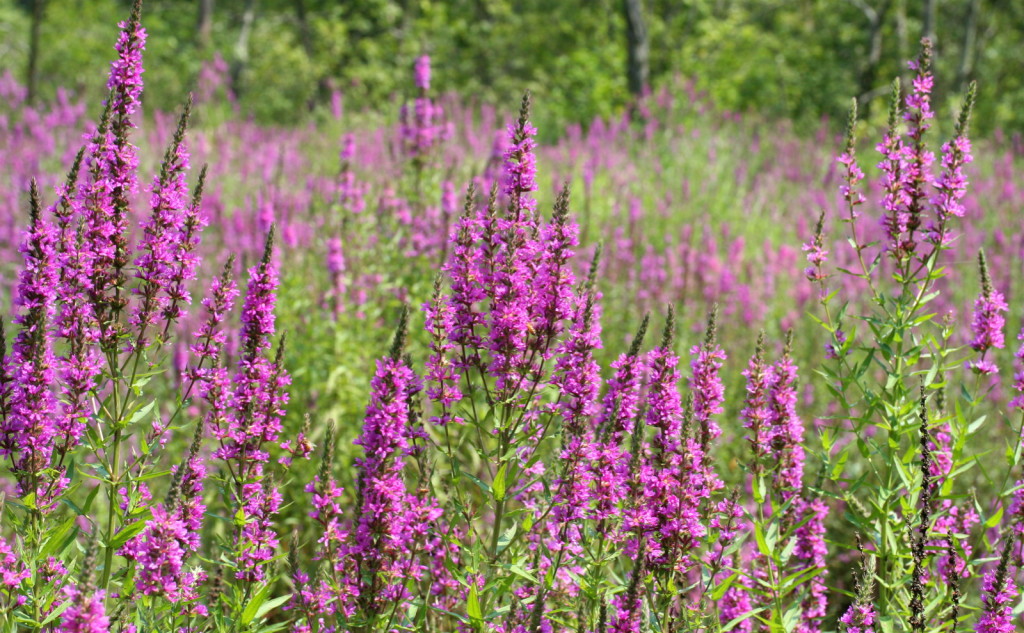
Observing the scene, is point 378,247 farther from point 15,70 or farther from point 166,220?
point 15,70

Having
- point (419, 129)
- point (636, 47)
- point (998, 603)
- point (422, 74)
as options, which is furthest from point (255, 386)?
point (636, 47)

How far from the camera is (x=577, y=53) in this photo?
77.0 feet

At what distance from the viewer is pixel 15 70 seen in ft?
91.4

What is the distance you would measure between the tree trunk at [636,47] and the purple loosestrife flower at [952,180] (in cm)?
1686

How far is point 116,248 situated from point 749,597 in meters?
2.73

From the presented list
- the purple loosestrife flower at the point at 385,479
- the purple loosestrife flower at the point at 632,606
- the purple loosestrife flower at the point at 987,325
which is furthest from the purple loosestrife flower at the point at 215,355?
the purple loosestrife flower at the point at 987,325

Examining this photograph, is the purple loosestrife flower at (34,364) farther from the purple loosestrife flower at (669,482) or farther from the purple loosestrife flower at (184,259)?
the purple loosestrife flower at (669,482)

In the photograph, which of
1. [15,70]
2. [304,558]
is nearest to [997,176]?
[304,558]

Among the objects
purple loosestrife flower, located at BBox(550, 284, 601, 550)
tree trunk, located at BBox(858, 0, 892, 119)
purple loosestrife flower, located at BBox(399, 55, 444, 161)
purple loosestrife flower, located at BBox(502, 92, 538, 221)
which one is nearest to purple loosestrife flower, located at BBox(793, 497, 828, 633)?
purple loosestrife flower, located at BBox(550, 284, 601, 550)

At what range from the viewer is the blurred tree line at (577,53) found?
22797mm

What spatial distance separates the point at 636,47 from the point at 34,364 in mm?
19069

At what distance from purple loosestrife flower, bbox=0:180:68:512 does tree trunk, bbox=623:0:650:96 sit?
18.2 m

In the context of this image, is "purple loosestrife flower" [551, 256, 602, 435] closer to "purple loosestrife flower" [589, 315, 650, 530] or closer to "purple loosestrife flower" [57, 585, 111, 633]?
"purple loosestrife flower" [589, 315, 650, 530]

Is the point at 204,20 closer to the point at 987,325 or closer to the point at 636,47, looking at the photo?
the point at 636,47
